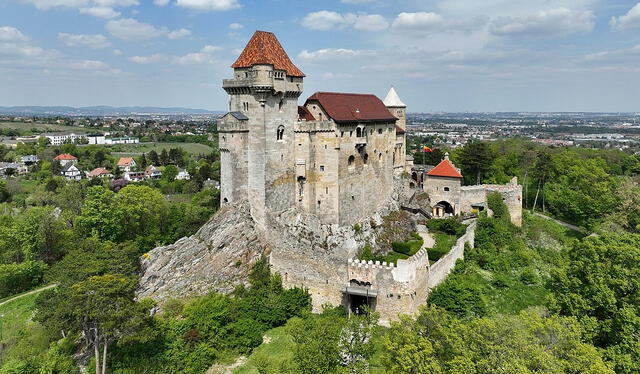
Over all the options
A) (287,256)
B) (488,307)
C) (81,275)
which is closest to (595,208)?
(488,307)

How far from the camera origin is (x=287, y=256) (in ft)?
125

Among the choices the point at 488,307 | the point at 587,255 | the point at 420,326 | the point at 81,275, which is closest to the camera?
the point at 420,326

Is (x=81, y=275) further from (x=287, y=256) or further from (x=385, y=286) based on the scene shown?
(x=385, y=286)

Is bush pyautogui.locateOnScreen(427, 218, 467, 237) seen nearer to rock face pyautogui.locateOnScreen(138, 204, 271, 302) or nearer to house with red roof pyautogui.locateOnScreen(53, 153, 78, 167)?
rock face pyautogui.locateOnScreen(138, 204, 271, 302)

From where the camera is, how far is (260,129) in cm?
3953

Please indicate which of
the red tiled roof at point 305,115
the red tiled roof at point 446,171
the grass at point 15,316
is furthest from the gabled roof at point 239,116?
the grass at point 15,316

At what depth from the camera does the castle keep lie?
130 ft

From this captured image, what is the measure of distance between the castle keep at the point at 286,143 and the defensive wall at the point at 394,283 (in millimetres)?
9576

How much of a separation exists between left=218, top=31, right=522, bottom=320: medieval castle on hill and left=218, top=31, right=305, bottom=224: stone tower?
9cm

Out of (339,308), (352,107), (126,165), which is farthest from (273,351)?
(126,165)

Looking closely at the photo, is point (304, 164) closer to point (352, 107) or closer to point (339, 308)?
point (352, 107)

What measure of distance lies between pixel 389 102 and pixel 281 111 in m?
19.9

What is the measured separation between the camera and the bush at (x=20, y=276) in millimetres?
44719

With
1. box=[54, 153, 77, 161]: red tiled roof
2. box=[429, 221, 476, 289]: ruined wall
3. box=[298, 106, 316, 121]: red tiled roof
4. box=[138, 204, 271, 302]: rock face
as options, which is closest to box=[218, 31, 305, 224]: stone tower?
box=[298, 106, 316, 121]: red tiled roof
